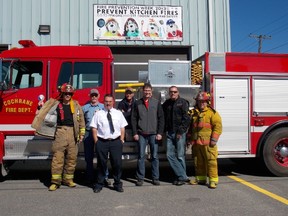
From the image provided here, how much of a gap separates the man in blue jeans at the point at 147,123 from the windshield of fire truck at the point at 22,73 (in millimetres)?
2020

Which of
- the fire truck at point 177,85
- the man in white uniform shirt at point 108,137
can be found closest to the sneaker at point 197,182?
the fire truck at point 177,85

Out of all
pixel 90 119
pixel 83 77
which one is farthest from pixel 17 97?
pixel 90 119

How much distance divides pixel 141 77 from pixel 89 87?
1.22m

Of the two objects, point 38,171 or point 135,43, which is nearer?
point 38,171

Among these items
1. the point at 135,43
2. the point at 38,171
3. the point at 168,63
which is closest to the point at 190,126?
the point at 168,63

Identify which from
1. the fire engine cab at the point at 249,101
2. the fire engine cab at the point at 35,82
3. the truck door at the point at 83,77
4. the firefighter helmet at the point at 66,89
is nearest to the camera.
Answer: the firefighter helmet at the point at 66,89

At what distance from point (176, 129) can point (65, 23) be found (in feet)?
26.1

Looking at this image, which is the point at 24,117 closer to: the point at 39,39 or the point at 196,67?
the point at 196,67

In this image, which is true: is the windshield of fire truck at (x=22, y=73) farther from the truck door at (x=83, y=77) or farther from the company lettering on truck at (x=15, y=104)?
A: the truck door at (x=83, y=77)

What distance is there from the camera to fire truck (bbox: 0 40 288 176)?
6.55 m

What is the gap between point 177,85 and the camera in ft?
22.8

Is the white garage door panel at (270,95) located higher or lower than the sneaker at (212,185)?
higher

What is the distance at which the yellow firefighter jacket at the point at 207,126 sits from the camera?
623 cm

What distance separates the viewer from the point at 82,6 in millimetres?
12703
